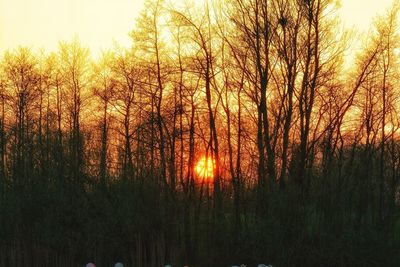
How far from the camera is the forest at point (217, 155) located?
2597cm

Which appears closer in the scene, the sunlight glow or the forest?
the forest

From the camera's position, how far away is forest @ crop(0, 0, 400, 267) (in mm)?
25969

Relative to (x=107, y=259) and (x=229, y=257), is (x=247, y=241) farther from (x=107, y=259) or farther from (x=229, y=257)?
(x=107, y=259)

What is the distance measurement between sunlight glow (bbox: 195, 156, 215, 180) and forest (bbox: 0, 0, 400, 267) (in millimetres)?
126

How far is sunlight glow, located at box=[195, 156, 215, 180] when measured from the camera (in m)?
35.9

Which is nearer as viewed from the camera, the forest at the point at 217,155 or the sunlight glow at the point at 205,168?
the forest at the point at 217,155

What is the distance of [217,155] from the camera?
35.2 meters

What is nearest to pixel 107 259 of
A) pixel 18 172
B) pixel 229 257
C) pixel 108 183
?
pixel 108 183

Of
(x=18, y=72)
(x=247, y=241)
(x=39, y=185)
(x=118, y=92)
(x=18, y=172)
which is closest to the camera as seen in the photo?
(x=247, y=241)

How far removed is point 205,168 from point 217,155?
1243 mm

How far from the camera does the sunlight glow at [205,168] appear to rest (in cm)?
3588

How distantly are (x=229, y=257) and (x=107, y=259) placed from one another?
555 cm

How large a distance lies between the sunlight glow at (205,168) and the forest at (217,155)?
13 centimetres

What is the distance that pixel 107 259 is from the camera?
91.8ft
